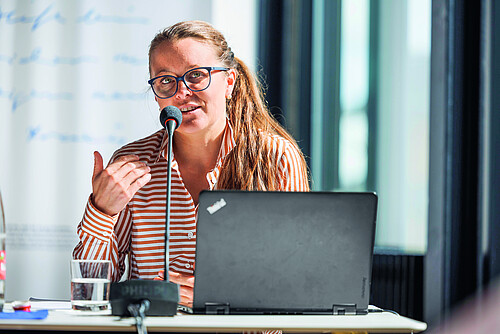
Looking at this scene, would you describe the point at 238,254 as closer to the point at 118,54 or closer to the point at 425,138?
the point at 425,138

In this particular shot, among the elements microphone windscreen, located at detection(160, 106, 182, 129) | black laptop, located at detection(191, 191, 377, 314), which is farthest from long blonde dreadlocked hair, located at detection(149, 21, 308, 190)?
black laptop, located at detection(191, 191, 377, 314)

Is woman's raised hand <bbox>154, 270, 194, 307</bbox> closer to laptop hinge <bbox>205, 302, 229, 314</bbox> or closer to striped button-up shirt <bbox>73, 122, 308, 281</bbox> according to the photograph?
striped button-up shirt <bbox>73, 122, 308, 281</bbox>

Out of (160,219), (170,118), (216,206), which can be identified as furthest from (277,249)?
(160,219)

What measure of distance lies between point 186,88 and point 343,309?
2.35ft

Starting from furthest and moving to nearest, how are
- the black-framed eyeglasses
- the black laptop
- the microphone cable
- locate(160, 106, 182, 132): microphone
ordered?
the black-framed eyeglasses, locate(160, 106, 182, 132): microphone, the black laptop, the microphone cable

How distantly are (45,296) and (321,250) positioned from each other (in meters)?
1.65

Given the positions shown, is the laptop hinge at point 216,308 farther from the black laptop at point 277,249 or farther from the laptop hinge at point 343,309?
the laptop hinge at point 343,309

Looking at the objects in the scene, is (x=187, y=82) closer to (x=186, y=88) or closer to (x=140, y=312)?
(x=186, y=88)

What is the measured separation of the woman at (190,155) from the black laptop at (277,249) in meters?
0.48

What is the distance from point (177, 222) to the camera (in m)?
1.59

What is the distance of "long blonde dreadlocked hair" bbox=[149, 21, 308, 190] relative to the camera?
5.24ft

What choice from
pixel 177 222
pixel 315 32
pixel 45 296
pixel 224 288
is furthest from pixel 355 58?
pixel 224 288

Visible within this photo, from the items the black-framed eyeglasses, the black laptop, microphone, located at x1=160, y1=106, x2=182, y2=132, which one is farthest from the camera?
the black-framed eyeglasses

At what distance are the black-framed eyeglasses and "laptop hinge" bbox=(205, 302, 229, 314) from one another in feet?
2.18
